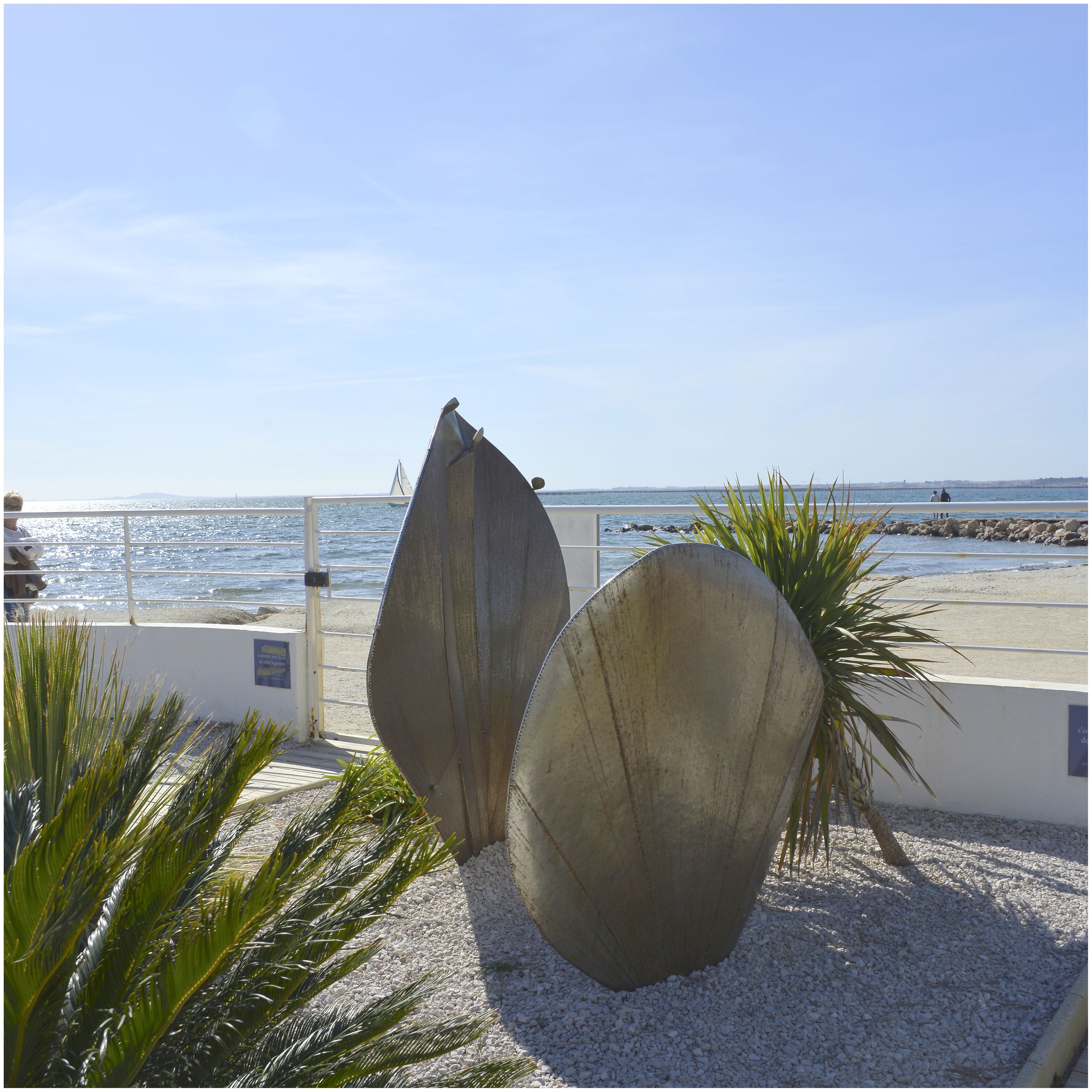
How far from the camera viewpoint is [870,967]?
10.6ft

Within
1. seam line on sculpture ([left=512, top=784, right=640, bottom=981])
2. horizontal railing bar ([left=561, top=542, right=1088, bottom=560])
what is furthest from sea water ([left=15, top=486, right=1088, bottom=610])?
seam line on sculpture ([left=512, top=784, right=640, bottom=981])

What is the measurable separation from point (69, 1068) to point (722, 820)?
2.07 meters

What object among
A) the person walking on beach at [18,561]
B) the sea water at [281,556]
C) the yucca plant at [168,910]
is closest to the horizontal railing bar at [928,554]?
the sea water at [281,556]

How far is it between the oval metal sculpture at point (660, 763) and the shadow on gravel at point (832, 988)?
195 millimetres

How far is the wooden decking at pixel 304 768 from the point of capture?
5.46m

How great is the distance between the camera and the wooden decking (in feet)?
17.9

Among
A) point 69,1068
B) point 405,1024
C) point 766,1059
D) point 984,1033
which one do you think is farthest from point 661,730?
point 69,1068

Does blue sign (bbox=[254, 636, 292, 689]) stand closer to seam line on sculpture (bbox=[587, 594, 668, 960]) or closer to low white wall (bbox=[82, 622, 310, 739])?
low white wall (bbox=[82, 622, 310, 739])

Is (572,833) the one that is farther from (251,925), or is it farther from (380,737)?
(251,925)

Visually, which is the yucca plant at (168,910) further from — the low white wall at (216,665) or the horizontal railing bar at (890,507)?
the low white wall at (216,665)

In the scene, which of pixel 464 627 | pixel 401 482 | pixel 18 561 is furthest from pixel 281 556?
pixel 464 627

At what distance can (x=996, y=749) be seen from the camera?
16.2 ft

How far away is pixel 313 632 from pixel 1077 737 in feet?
16.5

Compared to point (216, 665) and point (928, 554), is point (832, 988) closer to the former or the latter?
point (928, 554)
